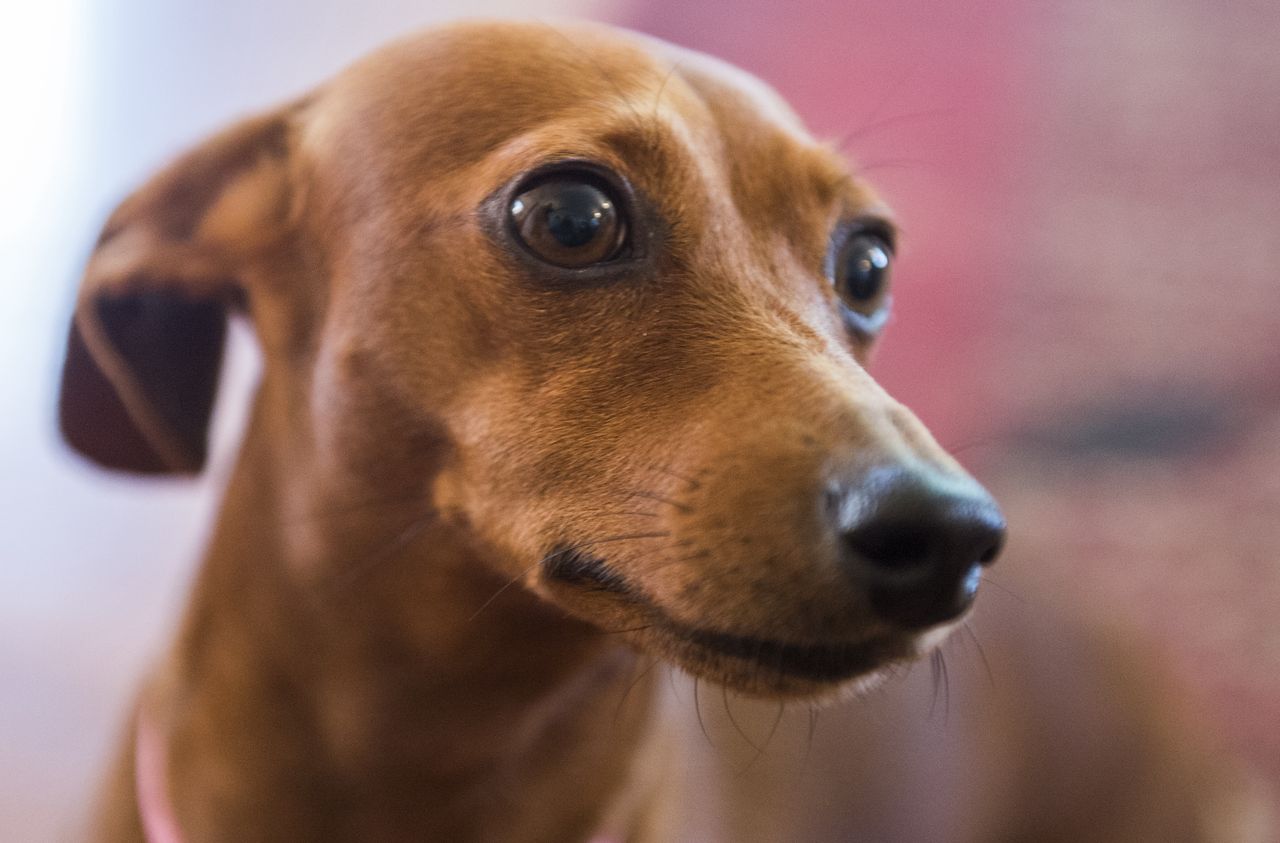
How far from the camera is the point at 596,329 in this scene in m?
0.79

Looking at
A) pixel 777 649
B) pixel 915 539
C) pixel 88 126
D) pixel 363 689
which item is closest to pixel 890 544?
pixel 915 539

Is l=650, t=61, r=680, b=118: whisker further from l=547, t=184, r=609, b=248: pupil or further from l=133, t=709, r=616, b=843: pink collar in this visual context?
l=133, t=709, r=616, b=843: pink collar

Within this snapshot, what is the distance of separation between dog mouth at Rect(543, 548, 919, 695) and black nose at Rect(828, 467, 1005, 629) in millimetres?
48

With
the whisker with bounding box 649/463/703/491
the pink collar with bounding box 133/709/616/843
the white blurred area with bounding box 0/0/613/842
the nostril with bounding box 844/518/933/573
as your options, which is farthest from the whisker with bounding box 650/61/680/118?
the pink collar with bounding box 133/709/616/843

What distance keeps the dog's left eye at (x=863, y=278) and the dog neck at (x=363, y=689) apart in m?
0.37

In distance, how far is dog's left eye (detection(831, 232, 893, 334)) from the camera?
0.92m

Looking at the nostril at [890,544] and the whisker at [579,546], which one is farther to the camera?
the whisker at [579,546]

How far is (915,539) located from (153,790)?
83 centimetres

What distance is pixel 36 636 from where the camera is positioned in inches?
75.9

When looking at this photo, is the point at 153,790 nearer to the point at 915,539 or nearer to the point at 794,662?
the point at 794,662

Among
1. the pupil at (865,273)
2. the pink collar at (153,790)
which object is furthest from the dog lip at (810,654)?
the pink collar at (153,790)

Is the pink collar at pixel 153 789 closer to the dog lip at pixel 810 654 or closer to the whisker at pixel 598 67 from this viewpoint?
the dog lip at pixel 810 654

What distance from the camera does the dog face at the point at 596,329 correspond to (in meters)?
0.65

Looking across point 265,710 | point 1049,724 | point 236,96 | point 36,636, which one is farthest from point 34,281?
point 1049,724
